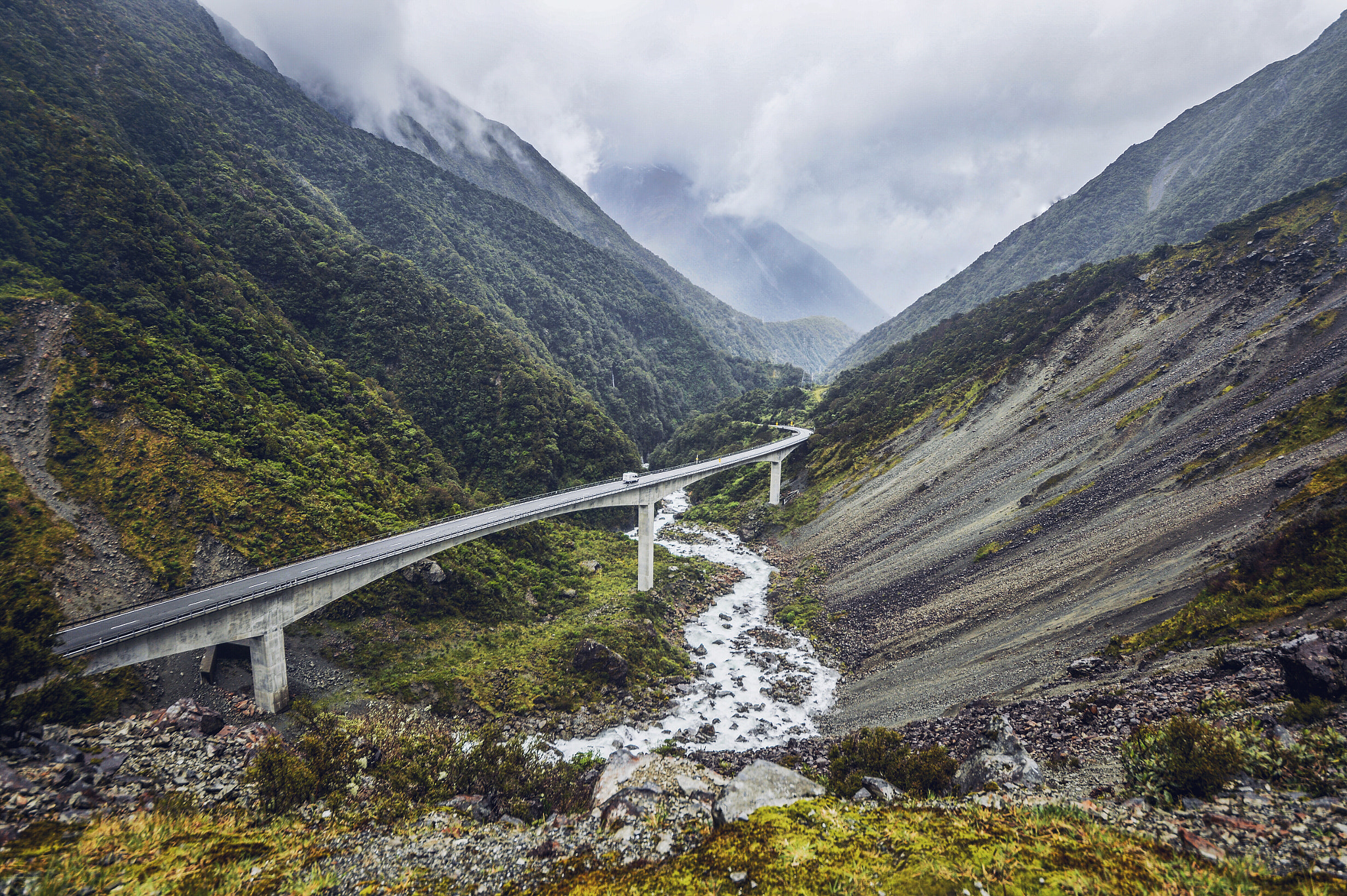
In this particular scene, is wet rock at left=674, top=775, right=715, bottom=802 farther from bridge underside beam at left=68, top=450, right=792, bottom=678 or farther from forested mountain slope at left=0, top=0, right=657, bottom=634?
forested mountain slope at left=0, top=0, right=657, bottom=634

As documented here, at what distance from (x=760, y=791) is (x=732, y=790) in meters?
0.72

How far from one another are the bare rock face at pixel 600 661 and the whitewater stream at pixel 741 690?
3343 millimetres

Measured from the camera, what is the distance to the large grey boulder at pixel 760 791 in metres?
11.1

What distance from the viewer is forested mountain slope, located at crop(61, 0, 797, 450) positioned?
52.5 m

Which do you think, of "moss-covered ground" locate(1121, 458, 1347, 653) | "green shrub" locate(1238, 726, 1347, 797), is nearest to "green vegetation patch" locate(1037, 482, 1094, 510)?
"moss-covered ground" locate(1121, 458, 1347, 653)

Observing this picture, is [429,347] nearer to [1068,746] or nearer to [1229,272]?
[1068,746]

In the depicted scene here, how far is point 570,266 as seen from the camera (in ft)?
453

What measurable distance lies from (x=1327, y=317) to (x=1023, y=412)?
17241 mm

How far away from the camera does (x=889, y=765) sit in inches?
559

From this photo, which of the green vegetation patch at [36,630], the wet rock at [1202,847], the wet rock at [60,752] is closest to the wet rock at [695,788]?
the wet rock at [1202,847]

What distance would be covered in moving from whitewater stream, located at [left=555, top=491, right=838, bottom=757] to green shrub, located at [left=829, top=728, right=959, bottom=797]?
6071 mm

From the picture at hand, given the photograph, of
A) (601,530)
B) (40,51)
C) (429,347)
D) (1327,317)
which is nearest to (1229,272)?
(1327,317)

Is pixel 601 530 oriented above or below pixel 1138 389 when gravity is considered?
above

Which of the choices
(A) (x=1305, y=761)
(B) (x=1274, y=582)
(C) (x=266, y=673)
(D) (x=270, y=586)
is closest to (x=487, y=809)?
(C) (x=266, y=673)
